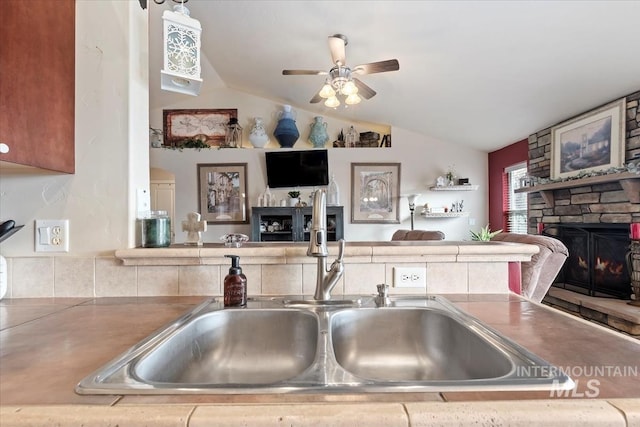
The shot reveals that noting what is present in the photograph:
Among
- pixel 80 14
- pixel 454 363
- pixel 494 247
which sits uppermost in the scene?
pixel 80 14

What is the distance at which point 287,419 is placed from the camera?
42cm

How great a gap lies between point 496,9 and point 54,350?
9.17ft

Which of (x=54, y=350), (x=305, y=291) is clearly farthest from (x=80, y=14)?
(x=305, y=291)

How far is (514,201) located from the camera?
14.7ft

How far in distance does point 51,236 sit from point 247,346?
751 millimetres

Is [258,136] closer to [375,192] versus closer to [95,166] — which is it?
[375,192]

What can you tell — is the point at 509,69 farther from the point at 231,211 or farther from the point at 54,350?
the point at 231,211

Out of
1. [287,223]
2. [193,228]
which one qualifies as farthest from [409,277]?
[287,223]

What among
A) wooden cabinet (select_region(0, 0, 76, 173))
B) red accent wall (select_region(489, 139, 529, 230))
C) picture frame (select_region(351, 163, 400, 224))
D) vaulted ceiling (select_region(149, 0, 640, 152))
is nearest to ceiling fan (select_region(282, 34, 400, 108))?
vaulted ceiling (select_region(149, 0, 640, 152))

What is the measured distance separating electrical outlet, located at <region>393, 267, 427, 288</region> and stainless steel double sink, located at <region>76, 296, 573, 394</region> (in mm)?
79

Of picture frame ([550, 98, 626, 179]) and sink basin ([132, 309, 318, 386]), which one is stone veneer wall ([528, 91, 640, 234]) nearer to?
picture frame ([550, 98, 626, 179])

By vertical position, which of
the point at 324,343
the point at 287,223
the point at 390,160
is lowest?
the point at 324,343

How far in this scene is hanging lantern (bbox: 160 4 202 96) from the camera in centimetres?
100

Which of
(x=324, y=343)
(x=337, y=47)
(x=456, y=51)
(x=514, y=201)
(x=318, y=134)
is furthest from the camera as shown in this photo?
(x=318, y=134)
